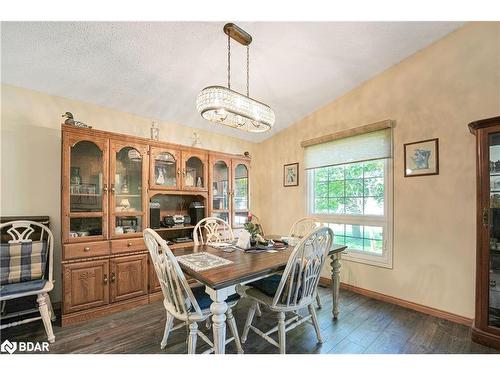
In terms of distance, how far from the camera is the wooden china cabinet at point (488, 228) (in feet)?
5.84

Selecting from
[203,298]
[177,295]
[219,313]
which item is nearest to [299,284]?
[219,313]

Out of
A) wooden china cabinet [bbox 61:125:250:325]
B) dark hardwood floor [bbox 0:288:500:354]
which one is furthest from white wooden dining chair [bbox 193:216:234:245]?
dark hardwood floor [bbox 0:288:500:354]

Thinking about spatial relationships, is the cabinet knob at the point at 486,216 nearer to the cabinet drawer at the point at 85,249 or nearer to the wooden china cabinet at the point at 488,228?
the wooden china cabinet at the point at 488,228

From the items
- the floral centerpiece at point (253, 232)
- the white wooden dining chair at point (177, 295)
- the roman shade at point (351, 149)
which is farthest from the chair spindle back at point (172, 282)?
the roman shade at point (351, 149)

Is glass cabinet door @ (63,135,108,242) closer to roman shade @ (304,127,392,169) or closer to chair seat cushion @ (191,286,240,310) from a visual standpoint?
chair seat cushion @ (191,286,240,310)

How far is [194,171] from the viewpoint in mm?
3092

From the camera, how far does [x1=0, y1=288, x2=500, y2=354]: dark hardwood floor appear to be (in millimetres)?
1753

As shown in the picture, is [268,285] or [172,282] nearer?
[172,282]

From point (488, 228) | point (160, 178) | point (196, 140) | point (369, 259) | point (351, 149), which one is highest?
point (196, 140)

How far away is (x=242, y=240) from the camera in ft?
7.00

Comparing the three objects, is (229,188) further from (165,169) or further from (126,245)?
(126,245)

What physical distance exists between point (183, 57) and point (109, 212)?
1.69 meters

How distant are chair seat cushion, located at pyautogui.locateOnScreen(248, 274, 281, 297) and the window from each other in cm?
155
